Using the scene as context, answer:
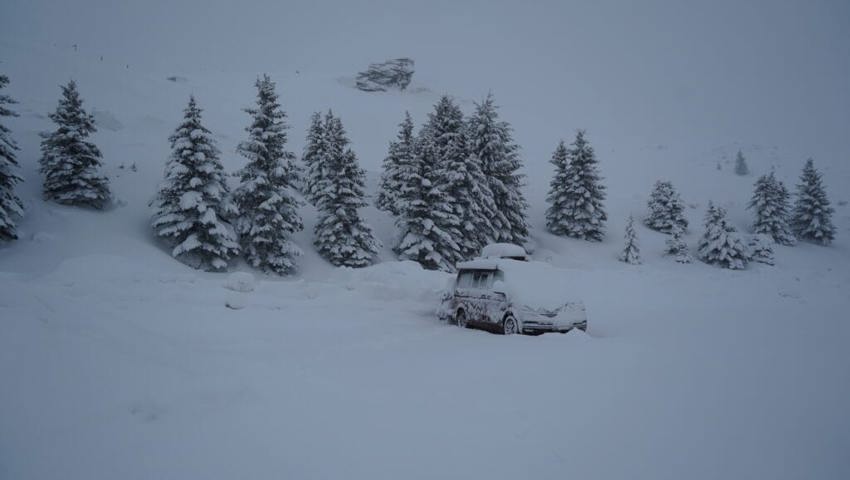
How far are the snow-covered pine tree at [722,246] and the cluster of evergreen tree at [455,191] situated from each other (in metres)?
14.6

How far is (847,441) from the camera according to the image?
434 centimetres

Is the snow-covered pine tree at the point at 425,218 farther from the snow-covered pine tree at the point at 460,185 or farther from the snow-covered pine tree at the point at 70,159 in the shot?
the snow-covered pine tree at the point at 70,159

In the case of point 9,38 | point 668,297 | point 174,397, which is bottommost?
point 174,397

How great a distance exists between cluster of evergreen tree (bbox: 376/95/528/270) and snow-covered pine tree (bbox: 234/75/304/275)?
6.78 metres

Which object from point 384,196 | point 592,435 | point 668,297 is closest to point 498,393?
point 592,435

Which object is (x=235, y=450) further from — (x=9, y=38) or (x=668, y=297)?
(x=9, y=38)

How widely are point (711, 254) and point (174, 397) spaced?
37369 mm

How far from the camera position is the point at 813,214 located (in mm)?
40094

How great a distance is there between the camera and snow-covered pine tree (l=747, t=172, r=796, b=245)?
3925 cm

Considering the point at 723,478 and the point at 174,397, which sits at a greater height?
the point at 723,478

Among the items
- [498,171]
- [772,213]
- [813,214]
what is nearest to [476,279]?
[498,171]

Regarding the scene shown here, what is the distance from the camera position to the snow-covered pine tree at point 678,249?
31.9 meters

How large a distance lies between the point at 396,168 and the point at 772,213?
1433 inches

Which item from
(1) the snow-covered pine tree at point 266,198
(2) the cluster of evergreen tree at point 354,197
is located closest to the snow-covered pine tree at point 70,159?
(2) the cluster of evergreen tree at point 354,197
